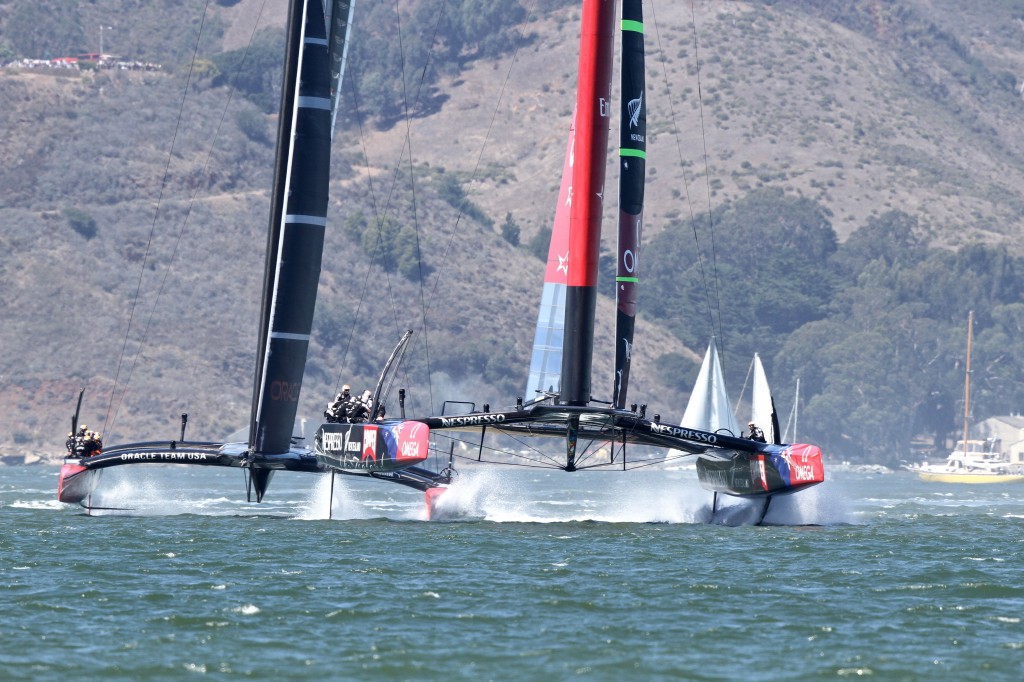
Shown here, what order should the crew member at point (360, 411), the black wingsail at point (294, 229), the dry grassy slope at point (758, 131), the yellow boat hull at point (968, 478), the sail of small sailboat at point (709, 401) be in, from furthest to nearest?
the dry grassy slope at point (758, 131) < the yellow boat hull at point (968, 478) < the sail of small sailboat at point (709, 401) < the black wingsail at point (294, 229) < the crew member at point (360, 411)

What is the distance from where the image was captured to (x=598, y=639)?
639 inches

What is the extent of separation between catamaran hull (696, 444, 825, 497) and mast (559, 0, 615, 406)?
128 inches

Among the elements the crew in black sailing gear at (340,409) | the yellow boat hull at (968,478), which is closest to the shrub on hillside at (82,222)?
the yellow boat hull at (968,478)

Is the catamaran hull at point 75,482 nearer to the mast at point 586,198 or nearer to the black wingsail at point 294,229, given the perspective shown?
the black wingsail at point 294,229

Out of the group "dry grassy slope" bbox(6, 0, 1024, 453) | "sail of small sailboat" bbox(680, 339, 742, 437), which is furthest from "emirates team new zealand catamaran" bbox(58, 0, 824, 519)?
"dry grassy slope" bbox(6, 0, 1024, 453)

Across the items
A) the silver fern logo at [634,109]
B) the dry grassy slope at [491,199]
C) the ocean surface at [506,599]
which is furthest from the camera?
the dry grassy slope at [491,199]

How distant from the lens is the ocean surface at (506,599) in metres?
15.1

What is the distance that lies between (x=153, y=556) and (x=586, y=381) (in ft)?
21.1

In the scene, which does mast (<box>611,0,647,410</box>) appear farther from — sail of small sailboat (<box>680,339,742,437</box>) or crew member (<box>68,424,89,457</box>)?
sail of small sailboat (<box>680,339,742,437</box>)

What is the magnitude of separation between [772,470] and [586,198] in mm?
4874

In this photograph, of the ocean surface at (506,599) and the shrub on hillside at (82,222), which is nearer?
the ocean surface at (506,599)

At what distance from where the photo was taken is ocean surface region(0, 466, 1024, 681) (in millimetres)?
15102

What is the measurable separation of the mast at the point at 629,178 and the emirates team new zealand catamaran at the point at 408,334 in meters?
0.02

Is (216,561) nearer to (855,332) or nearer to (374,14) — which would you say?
(855,332)
